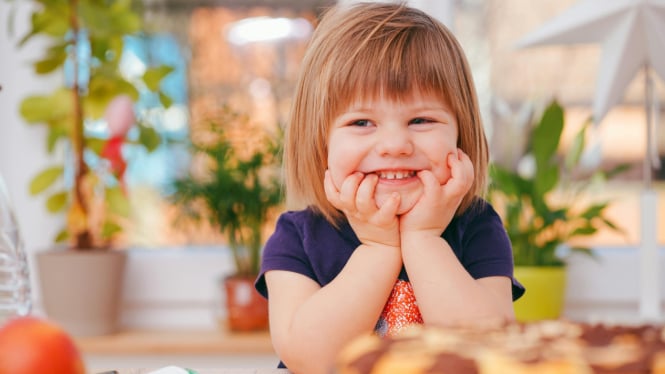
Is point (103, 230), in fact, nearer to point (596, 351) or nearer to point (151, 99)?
point (151, 99)

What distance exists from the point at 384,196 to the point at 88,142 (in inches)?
44.6

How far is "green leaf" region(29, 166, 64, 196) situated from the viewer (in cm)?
169

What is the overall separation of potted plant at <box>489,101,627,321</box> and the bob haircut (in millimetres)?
606

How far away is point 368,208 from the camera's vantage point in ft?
2.49

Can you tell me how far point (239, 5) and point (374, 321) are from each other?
1.34 metres

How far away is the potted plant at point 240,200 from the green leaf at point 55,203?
29cm

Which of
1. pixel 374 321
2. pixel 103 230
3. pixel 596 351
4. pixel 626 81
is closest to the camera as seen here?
pixel 596 351

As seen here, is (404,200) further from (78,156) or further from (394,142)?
(78,156)

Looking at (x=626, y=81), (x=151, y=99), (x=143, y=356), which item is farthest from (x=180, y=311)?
(x=626, y=81)

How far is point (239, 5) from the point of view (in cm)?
190

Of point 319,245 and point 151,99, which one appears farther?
point 151,99

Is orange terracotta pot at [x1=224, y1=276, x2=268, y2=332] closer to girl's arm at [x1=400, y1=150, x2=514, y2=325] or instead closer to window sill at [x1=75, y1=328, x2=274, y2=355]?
window sill at [x1=75, y1=328, x2=274, y2=355]

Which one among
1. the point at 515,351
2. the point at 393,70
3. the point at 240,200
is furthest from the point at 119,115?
the point at 515,351

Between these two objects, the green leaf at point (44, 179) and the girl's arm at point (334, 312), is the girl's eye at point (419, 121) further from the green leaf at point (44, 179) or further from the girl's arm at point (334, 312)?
the green leaf at point (44, 179)
